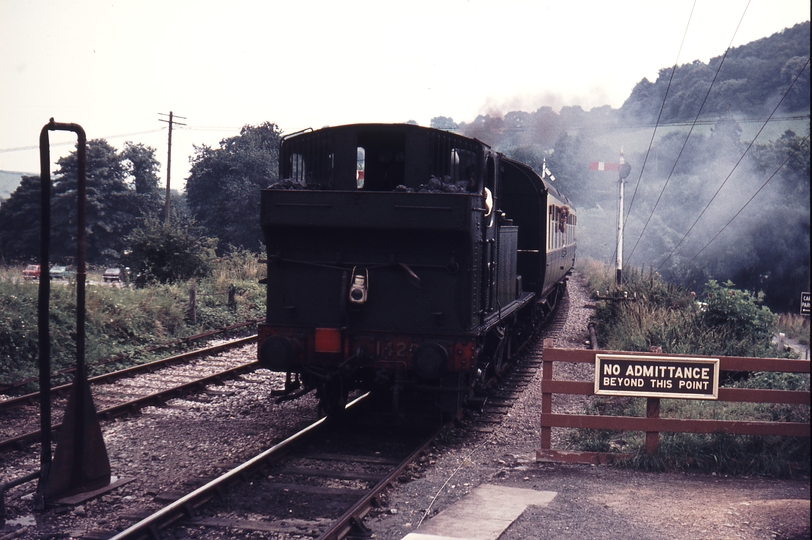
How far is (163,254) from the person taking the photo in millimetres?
19766

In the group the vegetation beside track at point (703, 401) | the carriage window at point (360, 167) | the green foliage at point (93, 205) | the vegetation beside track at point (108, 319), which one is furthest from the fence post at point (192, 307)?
the green foliage at point (93, 205)

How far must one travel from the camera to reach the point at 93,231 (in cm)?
3959

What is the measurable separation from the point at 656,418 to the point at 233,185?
3387 centimetres

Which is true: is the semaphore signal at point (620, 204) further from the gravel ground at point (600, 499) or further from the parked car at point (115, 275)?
the gravel ground at point (600, 499)

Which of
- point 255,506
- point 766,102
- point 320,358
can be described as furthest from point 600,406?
point 766,102

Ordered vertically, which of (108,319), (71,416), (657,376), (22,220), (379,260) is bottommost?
(71,416)

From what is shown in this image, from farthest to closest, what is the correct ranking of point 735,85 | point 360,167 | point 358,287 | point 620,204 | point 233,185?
point 735,85, point 233,185, point 620,204, point 360,167, point 358,287

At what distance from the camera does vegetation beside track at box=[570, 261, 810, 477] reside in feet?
21.7

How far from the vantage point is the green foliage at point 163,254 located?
1956cm

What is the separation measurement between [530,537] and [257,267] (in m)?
19.9

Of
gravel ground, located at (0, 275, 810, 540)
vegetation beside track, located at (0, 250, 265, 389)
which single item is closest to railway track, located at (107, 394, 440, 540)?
gravel ground, located at (0, 275, 810, 540)

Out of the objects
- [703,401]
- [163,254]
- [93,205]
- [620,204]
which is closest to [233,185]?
[93,205]

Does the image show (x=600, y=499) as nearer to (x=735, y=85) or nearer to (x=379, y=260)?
(x=379, y=260)

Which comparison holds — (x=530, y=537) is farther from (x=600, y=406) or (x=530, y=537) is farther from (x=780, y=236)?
(x=780, y=236)
